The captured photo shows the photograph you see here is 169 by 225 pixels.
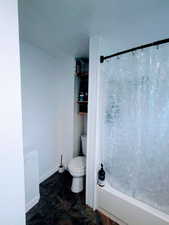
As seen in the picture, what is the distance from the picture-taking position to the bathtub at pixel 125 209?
1238 mm

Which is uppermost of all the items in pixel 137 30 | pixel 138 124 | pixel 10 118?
pixel 137 30

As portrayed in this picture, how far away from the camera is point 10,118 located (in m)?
0.65

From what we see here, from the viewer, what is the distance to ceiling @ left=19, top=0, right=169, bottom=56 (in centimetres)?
111

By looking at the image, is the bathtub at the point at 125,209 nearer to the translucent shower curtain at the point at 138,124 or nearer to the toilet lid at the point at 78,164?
the translucent shower curtain at the point at 138,124

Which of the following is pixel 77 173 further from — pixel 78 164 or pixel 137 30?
pixel 137 30

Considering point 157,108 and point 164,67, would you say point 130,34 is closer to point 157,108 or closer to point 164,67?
point 164,67

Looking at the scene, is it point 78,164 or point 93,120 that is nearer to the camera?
point 93,120

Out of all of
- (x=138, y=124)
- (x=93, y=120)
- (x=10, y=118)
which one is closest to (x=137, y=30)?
(x=138, y=124)

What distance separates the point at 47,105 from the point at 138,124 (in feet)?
5.36

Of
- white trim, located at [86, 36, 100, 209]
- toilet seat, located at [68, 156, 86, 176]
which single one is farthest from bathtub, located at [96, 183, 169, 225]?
toilet seat, located at [68, 156, 86, 176]

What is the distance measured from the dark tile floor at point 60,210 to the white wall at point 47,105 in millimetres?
414

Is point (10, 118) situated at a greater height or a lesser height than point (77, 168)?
greater

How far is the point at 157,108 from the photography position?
1201 millimetres

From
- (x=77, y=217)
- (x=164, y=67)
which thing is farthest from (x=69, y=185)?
(x=164, y=67)
